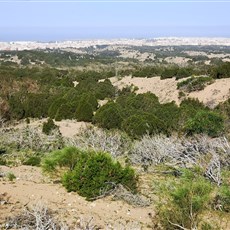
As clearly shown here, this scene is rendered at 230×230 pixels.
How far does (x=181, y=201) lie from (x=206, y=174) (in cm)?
372

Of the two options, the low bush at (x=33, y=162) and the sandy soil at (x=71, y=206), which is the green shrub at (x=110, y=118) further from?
the sandy soil at (x=71, y=206)

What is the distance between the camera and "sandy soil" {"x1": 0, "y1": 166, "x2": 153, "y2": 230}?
779 centimetres

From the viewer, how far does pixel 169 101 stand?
32406 millimetres

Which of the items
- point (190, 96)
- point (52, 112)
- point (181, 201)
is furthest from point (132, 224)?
point (190, 96)

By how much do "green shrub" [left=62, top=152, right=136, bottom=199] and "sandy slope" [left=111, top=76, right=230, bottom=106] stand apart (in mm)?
20844

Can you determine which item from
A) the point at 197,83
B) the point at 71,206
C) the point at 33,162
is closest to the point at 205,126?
the point at 33,162

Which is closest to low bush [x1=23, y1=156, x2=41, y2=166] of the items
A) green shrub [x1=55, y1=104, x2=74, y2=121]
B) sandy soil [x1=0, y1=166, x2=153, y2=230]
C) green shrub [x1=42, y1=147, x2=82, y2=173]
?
green shrub [x1=42, y1=147, x2=82, y2=173]

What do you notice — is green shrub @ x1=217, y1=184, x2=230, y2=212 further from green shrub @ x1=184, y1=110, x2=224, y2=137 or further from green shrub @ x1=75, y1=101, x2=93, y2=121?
green shrub @ x1=75, y1=101, x2=93, y2=121

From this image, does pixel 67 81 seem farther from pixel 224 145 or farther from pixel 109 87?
pixel 224 145

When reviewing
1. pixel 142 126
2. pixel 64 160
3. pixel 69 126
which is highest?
pixel 64 160

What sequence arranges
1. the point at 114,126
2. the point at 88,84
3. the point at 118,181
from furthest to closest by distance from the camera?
the point at 88,84 → the point at 114,126 → the point at 118,181

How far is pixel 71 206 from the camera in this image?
859cm

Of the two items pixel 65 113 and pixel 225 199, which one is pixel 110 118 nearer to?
pixel 65 113

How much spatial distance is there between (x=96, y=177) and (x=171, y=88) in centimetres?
2632
